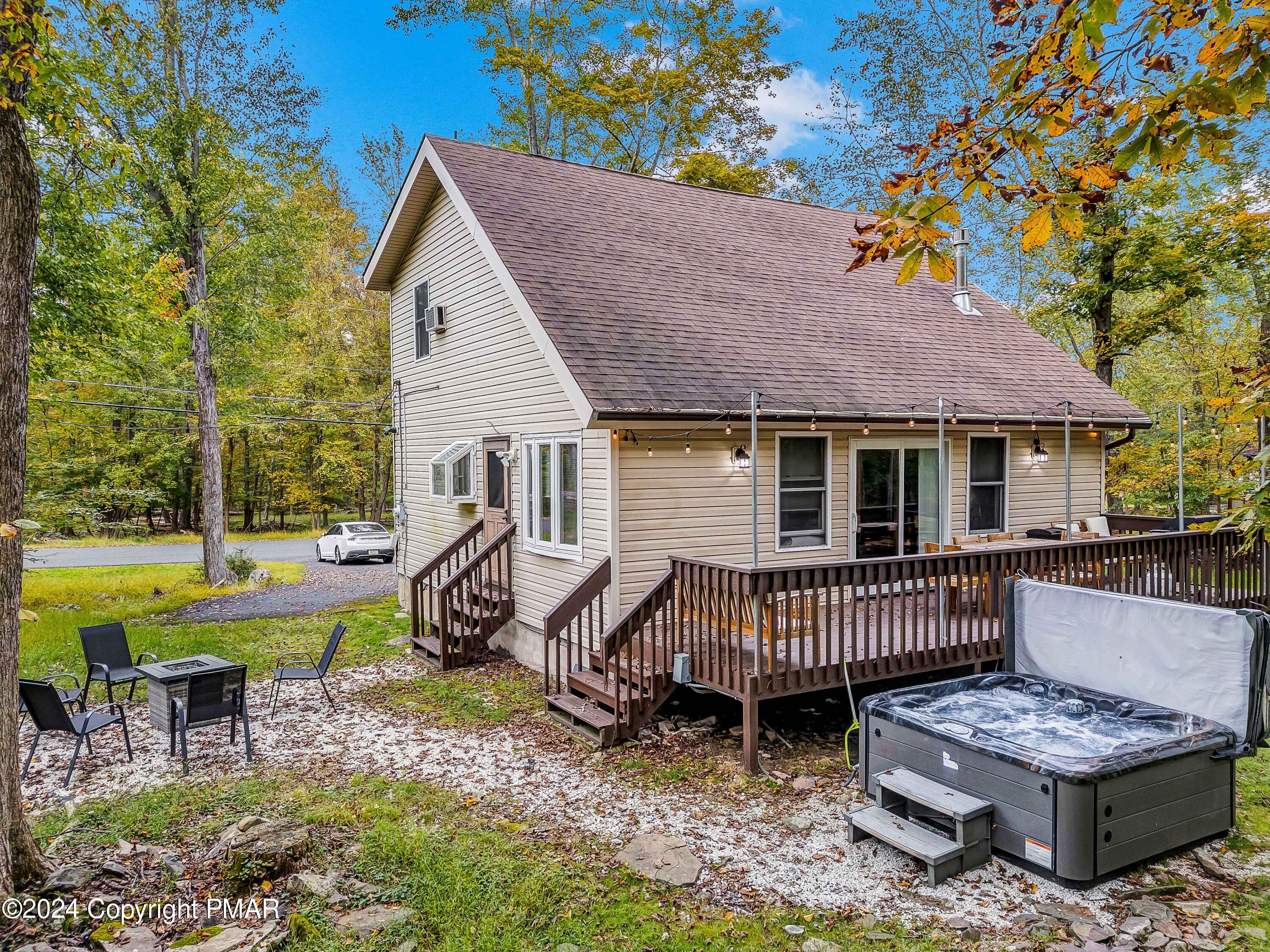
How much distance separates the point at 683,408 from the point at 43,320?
983 cm

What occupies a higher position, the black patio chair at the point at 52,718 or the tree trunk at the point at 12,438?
the tree trunk at the point at 12,438

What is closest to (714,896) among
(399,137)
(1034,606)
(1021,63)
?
(1034,606)

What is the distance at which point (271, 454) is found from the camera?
30.4 meters

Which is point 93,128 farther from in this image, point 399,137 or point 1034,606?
point 1034,606

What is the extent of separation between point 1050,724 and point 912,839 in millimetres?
1372

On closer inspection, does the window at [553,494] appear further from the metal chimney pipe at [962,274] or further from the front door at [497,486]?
the metal chimney pipe at [962,274]

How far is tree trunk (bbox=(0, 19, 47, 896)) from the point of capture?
156 inches

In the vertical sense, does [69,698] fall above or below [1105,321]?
below

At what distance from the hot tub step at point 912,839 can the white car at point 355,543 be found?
1823 centimetres

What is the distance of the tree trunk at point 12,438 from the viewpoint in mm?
3969

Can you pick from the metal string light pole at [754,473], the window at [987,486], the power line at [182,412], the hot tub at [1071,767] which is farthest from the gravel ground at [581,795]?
the power line at [182,412]

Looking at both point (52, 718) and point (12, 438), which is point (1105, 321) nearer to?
point (12, 438)

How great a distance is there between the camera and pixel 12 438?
4.05 metres

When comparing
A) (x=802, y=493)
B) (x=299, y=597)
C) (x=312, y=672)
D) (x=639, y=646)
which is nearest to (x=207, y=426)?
(x=299, y=597)
